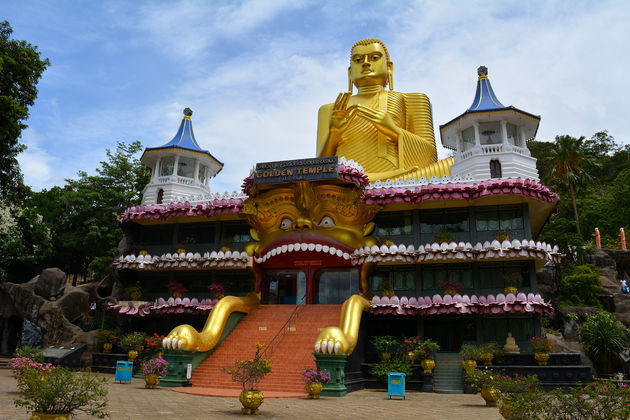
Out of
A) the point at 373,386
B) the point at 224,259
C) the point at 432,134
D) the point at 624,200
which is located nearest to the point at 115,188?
the point at 224,259

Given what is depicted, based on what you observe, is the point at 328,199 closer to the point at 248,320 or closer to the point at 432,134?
the point at 248,320

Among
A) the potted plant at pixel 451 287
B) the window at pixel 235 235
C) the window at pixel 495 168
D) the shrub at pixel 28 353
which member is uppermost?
the window at pixel 495 168

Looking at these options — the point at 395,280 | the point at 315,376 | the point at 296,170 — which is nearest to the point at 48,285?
the point at 296,170

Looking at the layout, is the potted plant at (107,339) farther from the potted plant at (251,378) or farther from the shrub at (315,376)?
the potted plant at (251,378)

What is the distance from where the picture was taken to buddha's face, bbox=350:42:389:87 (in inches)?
1342

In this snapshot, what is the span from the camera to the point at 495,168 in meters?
25.8

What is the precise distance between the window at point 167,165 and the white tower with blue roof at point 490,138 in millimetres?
17648

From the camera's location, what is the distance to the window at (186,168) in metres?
32.7

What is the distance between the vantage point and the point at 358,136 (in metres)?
31.4

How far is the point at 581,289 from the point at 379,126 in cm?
1599

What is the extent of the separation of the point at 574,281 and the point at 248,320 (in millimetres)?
20392

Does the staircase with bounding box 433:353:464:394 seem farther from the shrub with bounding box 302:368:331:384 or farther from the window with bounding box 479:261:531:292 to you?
the shrub with bounding box 302:368:331:384

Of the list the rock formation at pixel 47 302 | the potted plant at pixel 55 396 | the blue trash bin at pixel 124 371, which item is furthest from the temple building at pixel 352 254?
the potted plant at pixel 55 396

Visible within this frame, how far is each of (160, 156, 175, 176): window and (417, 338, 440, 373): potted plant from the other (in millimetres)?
20430
